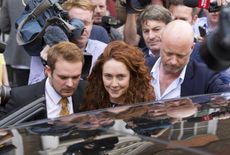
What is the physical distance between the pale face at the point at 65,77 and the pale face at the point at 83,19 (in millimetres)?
1090

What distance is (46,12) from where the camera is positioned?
226 inches

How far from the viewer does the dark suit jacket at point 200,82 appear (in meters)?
4.57

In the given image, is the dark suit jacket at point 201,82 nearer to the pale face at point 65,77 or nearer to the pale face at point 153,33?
the pale face at point 65,77

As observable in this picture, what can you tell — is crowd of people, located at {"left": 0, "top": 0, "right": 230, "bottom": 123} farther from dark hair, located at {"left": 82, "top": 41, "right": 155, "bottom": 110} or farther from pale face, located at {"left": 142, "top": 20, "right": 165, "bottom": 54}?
pale face, located at {"left": 142, "top": 20, "right": 165, "bottom": 54}

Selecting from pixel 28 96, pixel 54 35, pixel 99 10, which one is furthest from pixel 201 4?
pixel 99 10

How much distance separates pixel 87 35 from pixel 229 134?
3463 millimetres

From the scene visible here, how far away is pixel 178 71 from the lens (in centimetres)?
478

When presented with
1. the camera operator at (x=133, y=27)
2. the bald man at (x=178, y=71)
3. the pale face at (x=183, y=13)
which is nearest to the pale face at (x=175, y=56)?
the bald man at (x=178, y=71)

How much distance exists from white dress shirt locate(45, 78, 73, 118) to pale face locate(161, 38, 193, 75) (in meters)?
0.71

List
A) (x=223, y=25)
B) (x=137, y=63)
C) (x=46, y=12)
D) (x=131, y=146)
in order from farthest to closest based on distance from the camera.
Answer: (x=46, y=12), (x=137, y=63), (x=131, y=146), (x=223, y=25)

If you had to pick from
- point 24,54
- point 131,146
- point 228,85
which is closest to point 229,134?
point 131,146

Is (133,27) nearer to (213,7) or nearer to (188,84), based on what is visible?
(213,7)

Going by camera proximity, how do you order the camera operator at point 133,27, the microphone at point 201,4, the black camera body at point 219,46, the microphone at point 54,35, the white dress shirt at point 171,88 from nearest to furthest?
1. the black camera body at point 219,46
2. the microphone at point 201,4
3. the white dress shirt at point 171,88
4. the microphone at point 54,35
5. the camera operator at point 133,27

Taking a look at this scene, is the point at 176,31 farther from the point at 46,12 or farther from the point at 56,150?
the point at 56,150
